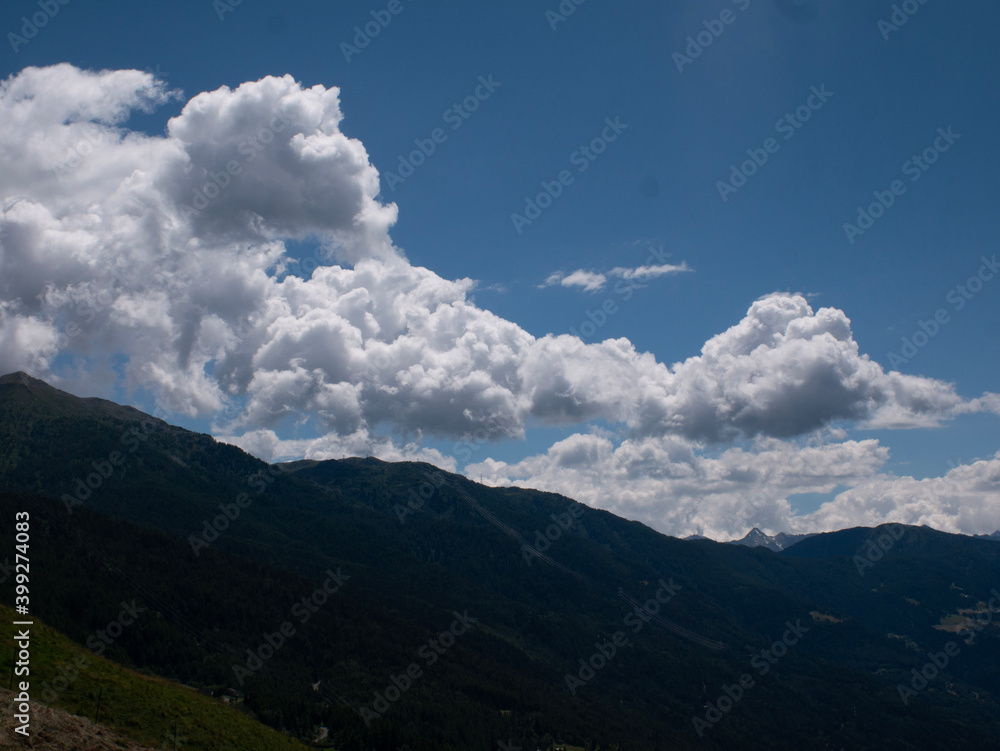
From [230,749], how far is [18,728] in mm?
48278

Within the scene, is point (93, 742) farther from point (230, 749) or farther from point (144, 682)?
point (144, 682)

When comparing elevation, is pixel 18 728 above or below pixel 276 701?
above

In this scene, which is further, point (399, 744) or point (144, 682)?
point (399, 744)

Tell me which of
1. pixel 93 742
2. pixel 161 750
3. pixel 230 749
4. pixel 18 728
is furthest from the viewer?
pixel 230 749

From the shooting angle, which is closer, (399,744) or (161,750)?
(161,750)

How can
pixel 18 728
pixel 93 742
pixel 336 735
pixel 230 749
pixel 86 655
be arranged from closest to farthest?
pixel 18 728 → pixel 93 742 → pixel 230 749 → pixel 86 655 → pixel 336 735

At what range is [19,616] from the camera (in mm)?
129500

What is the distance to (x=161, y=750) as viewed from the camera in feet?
301

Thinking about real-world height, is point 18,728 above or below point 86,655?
above

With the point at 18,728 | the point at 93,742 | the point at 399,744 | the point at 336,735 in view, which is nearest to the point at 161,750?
the point at 93,742

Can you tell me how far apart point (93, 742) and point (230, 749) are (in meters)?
39.6

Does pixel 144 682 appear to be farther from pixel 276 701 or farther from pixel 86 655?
pixel 276 701

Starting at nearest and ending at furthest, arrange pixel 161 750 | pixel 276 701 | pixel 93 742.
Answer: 1. pixel 93 742
2. pixel 161 750
3. pixel 276 701

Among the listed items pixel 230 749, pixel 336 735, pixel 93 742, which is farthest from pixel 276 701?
pixel 93 742
